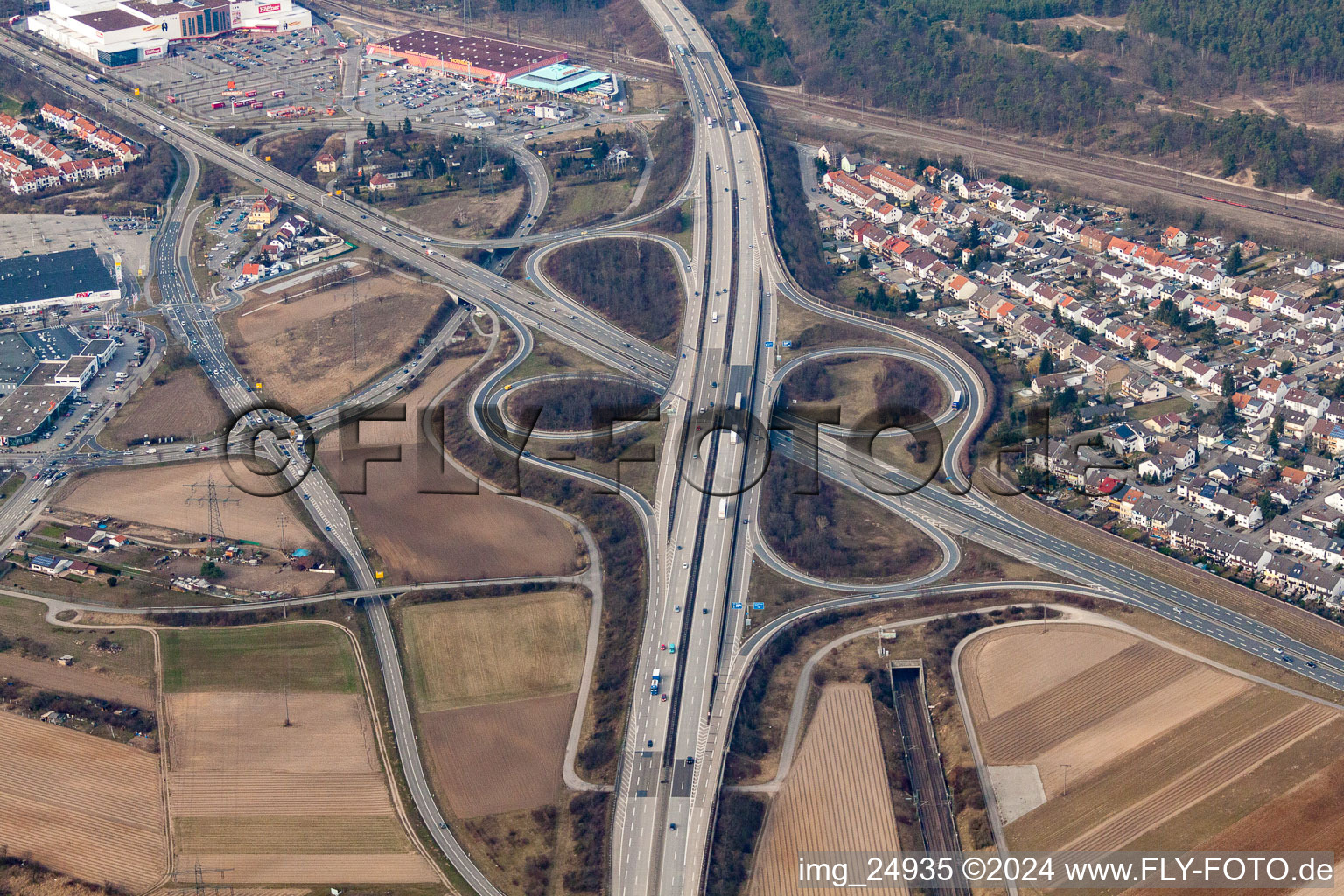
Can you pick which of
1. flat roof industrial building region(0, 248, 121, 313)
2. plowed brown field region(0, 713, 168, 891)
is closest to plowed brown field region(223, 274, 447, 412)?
flat roof industrial building region(0, 248, 121, 313)

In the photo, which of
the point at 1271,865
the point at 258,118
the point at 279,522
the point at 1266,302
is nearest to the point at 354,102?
the point at 258,118

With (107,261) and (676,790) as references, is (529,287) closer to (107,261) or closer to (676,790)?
(107,261)

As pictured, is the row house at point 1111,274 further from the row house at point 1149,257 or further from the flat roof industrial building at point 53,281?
the flat roof industrial building at point 53,281

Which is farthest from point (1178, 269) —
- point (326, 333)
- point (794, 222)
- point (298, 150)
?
point (298, 150)

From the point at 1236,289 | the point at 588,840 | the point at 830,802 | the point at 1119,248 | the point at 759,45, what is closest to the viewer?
the point at 588,840

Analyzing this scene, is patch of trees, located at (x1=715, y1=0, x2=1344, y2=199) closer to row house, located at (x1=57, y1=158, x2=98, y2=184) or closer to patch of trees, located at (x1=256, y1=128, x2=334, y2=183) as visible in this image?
patch of trees, located at (x1=256, y1=128, x2=334, y2=183)

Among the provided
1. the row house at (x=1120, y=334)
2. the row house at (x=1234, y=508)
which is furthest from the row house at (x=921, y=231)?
the row house at (x=1234, y=508)

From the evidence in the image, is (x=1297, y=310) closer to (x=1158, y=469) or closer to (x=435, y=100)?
(x=1158, y=469)
